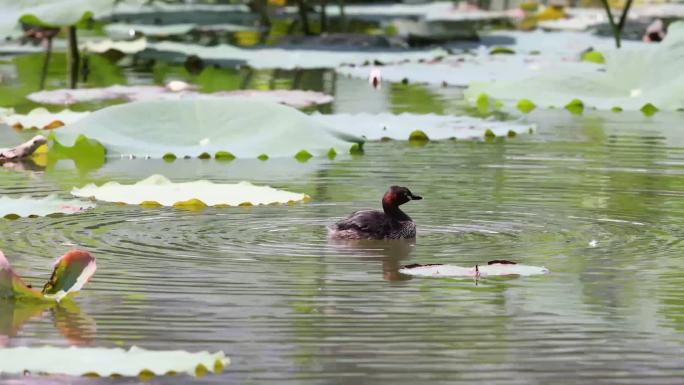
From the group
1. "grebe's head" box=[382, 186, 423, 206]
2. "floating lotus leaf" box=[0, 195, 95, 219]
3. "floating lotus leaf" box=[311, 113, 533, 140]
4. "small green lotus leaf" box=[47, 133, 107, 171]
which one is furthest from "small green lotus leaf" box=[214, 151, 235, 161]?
"grebe's head" box=[382, 186, 423, 206]

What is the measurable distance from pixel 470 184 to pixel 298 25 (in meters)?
13.8

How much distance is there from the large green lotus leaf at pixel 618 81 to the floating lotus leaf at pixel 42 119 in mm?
2821

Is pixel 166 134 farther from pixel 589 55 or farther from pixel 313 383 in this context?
pixel 589 55

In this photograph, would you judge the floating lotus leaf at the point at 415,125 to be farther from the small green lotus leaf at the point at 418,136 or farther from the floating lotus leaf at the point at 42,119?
the floating lotus leaf at the point at 42,119

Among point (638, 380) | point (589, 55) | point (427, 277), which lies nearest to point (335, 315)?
point (427, 277)

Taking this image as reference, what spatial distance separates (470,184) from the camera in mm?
6980

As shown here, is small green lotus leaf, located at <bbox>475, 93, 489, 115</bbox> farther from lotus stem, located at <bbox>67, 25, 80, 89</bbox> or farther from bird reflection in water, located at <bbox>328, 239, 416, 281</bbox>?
bird reflection in water, located at <bbox>328, 239, 416, 281</bbox>

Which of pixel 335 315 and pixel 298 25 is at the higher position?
pixel 335 315

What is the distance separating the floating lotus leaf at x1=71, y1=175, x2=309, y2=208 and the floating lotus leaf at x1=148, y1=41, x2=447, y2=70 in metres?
6.51

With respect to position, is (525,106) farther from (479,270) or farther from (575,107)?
(479,270)

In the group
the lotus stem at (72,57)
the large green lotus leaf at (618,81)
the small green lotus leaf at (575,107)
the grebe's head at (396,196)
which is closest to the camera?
the grebe's head at (396,196)

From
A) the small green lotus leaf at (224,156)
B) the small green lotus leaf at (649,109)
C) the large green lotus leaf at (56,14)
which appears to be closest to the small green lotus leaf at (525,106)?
the small green lotus leaf at (649,109)

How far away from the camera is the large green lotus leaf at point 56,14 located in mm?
10680

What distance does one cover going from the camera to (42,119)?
928cm
